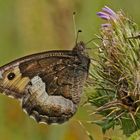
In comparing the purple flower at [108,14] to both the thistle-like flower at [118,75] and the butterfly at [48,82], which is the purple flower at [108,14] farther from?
the butterfly at [48,82]

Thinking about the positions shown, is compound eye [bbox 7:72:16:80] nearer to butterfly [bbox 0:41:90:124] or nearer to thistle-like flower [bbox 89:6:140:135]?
butterfly [bbox 0:41:90:124]

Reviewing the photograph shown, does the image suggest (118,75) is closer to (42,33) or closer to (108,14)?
(108,14)

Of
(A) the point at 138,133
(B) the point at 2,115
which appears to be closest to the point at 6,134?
(B) the point at 2,115

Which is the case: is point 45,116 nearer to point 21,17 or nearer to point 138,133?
point 138,133

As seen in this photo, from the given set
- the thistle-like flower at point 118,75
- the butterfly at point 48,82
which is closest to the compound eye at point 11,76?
the butterfly at point 48,82

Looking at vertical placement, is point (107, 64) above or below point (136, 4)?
below

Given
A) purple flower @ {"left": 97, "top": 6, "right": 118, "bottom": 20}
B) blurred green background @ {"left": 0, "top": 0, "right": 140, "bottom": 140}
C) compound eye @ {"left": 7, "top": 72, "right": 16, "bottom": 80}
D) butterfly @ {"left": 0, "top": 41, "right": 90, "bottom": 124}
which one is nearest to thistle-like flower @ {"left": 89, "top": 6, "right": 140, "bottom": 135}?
purple flower @ {"left": 97, "top": 6, "right": 118, "bottom": 20}

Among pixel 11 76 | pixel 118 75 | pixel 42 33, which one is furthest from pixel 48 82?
pixel 42 33
